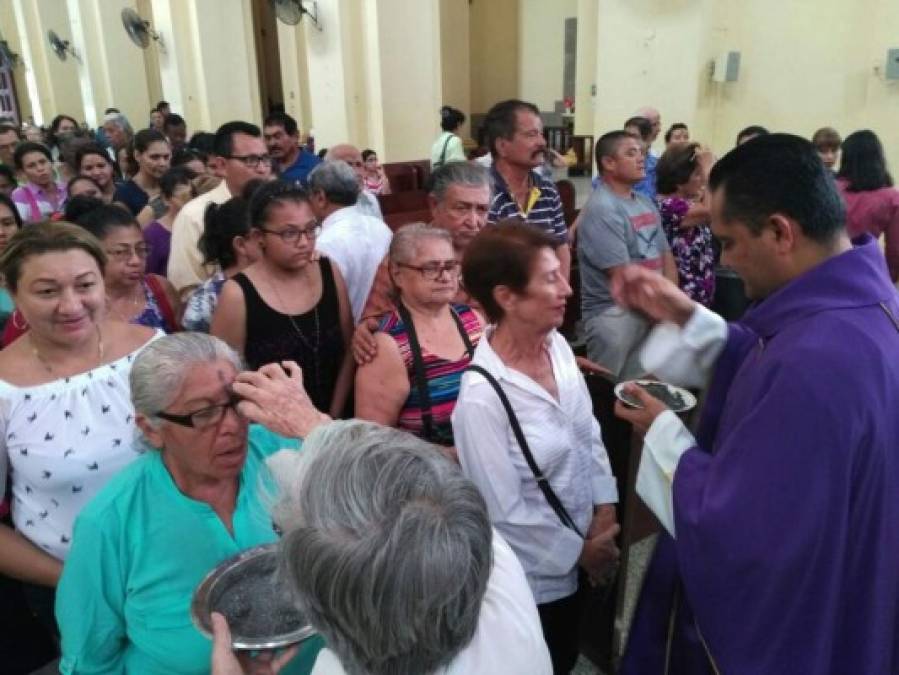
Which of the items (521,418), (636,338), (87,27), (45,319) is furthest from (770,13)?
(87,27)

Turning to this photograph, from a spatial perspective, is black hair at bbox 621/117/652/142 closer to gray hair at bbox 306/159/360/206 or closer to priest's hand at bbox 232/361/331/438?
gray hair at bbox 306/159/360/206

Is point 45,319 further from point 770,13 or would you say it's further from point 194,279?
point 770,13

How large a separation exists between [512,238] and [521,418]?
1.65 feet

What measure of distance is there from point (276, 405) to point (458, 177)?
1768 mm

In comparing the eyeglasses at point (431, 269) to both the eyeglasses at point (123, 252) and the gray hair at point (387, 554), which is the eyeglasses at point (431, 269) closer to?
the eyeglasses at point (123, 252)

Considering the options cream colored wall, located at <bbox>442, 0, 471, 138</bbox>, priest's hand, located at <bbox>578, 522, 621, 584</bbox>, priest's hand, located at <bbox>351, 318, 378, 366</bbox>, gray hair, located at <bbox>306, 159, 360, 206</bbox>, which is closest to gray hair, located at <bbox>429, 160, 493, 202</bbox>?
gray hair, located at <bbox>306, 159, 360, 206</bbox>

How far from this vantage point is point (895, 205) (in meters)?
4.49

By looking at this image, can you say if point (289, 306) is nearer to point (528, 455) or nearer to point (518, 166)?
point (528, 455)

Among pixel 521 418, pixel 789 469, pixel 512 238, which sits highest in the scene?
pixel 512 238

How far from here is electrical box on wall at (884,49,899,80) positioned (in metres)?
7.32

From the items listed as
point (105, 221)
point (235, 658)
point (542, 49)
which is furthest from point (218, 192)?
point (542, 49)

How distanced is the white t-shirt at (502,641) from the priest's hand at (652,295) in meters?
0.97

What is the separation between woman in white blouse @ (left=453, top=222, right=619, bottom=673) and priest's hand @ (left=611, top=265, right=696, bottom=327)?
17 centimetres

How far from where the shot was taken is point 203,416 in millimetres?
1486
